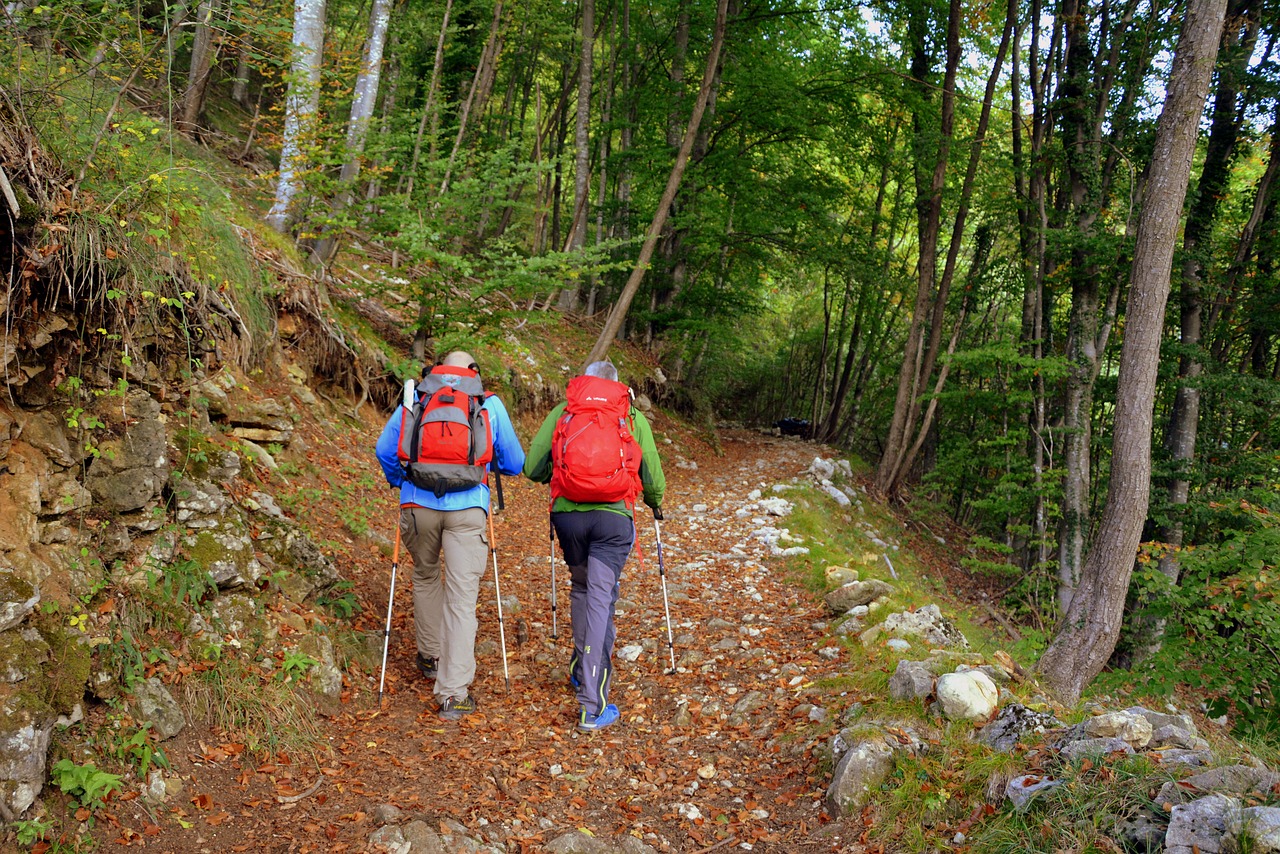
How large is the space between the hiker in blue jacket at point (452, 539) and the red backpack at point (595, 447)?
44cm

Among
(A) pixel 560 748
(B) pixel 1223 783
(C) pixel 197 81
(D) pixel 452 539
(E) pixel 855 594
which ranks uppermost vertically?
(C) pixel 197 81

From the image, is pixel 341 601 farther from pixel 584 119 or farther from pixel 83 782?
pixel 584 119

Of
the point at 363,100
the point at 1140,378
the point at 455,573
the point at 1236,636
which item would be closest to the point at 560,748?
the point at 455,573

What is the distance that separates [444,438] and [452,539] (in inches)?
25.8

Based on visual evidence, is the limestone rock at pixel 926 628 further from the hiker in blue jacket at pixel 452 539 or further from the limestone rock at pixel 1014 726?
the hiker in blue jacket at pixel 452 539

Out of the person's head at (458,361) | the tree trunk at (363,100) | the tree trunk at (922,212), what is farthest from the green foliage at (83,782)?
the tree trunk at (922,212)

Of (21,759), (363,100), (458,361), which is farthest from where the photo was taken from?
(363,100)

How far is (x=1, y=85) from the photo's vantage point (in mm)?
3684

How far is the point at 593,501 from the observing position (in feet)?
15.8

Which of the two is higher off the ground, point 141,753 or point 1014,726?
point 1014,726

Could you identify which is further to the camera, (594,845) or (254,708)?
(254,708)

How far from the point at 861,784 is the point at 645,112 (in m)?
18.5

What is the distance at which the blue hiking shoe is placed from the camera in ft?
15.5

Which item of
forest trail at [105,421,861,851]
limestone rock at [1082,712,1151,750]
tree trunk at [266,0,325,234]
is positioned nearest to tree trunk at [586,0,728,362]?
tree trunk at [266,0,325,234]
